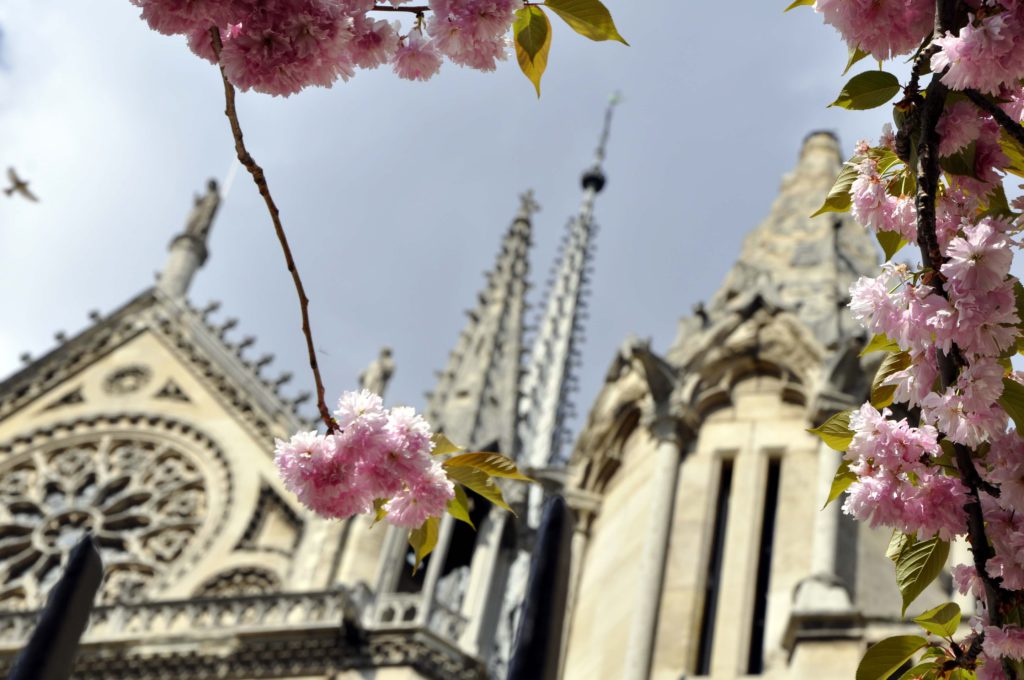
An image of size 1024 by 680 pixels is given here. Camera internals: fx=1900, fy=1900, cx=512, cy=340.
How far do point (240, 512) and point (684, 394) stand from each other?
13675 mm

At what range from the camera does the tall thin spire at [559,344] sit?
2094 inches

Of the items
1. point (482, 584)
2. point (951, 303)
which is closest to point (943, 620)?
point (951, 303)

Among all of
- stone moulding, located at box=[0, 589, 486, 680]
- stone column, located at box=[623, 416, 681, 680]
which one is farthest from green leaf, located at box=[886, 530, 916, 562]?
stone moulding, located at box=[0, 589, 486, 680]

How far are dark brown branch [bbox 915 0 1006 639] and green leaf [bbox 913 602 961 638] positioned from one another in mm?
248

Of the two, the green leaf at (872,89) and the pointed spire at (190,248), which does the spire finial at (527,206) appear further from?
the green leaf at (872,89)

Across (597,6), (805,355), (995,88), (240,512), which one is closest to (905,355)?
(995,88)

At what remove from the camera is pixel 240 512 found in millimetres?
29938

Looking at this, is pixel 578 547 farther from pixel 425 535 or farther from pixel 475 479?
pixel 475 479

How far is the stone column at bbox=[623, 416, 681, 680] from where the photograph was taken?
1545 centimetres

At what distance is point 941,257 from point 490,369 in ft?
90.6

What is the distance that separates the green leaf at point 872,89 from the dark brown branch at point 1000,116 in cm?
22

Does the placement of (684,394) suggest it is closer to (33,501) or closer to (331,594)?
(331,594)

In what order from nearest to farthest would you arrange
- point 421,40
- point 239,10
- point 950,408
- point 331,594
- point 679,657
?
1. point 950,408
2. point 239,10
3. point 421,40
4. point 679,657
5. point 331,594

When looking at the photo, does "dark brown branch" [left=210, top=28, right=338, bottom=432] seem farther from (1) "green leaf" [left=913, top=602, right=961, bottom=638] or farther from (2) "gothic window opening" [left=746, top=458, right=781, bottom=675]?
(2) "gothic window opening" [left=746, top=458, right=781, bottom=675]
